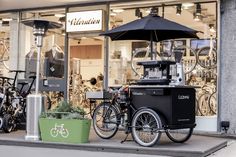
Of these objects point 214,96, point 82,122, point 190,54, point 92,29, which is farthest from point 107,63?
point 82,122

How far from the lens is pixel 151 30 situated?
30.0 feet

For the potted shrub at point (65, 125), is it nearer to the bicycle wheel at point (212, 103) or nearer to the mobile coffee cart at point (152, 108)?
the mobile coffee cart at point (152, 108)

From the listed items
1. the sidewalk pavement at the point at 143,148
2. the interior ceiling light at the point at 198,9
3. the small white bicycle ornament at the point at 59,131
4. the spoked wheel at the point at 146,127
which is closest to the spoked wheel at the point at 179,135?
the sidewalk pavement at the point at 143,148

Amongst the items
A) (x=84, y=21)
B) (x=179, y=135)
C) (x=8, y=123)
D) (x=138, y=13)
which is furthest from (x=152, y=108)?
(x=84, y=21)

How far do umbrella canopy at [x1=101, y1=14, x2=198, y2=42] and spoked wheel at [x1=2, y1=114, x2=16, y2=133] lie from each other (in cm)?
296

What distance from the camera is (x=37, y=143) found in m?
8.82

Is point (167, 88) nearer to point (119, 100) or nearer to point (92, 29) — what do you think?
point (119, 100)

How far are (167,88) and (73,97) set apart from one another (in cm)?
496

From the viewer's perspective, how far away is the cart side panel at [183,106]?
8211 mm

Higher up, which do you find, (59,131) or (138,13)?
(138,13)

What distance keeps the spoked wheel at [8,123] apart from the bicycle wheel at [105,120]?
2249 mm

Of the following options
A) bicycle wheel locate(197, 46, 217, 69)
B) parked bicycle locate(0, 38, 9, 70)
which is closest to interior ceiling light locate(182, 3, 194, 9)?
bicycle wheel locate(197, 46, 217, 69)

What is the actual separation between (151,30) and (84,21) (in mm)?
3441

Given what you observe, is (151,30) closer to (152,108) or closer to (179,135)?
(152,108)
